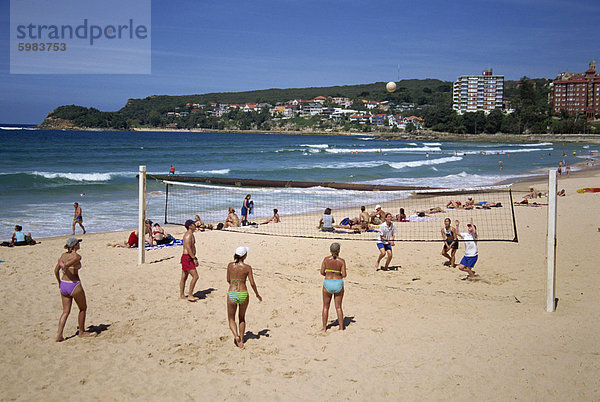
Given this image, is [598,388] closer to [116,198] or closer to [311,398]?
[311,398]

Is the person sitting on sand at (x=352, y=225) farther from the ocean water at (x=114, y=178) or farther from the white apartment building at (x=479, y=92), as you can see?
the white apartment building at (x=479, y=92)

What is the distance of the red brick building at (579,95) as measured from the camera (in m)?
128

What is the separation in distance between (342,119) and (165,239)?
151m

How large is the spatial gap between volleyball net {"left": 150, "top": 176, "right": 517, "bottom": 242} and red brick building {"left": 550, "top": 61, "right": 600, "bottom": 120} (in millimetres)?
121764

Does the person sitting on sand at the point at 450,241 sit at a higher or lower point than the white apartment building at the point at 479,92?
lower

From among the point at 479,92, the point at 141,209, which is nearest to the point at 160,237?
the point at 141,209

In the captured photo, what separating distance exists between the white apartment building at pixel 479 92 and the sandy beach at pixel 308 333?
154191 mm

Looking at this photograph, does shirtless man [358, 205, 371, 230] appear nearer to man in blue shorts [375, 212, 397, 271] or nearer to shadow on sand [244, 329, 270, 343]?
man in blue shorts [375, 212, 397, 271]

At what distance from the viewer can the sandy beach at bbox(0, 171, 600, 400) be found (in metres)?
5.29

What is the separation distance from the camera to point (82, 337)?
21.4ft

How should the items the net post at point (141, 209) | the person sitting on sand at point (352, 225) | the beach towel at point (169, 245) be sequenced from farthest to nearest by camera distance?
the person sitting on sand at point (352, 225), the beach towel at point (169, 245), the net post at point (141, 209)

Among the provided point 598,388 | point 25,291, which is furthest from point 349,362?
point 25,291

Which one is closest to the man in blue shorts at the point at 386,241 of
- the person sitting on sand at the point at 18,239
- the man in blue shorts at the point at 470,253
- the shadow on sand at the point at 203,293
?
A: the man in blue shorts at the point at 470,253

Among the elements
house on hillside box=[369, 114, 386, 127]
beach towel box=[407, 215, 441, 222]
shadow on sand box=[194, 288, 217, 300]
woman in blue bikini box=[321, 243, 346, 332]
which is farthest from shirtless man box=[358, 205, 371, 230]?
house on hillside box=[369, 114, 386, 127]
